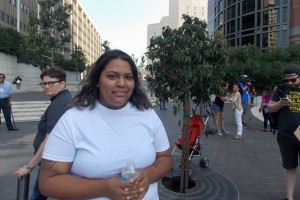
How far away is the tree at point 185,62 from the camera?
13.8 ft

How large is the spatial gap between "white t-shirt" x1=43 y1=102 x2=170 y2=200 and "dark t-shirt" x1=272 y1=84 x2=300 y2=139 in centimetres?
276

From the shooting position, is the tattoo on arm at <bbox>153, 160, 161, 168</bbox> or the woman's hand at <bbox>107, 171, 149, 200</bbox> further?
the tattoo on arm at <bbox>153, 160, 161, 168</bbox>

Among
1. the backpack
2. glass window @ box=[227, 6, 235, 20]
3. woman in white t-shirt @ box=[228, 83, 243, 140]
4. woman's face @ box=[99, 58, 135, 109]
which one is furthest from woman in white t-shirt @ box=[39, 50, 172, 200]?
glass window @ box=[227, 6, 235, 20]

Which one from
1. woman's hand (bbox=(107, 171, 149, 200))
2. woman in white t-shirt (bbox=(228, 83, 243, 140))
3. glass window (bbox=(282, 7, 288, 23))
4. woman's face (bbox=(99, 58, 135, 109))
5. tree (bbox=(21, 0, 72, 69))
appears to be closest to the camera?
woman's hand (bbox=(107, 171, 149, 200))

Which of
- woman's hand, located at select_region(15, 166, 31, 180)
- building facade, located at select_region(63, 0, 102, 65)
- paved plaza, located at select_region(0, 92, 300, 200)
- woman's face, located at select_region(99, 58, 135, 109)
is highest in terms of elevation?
building facade, located at select_region(63, 0, 102, 65)

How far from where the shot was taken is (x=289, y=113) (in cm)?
393

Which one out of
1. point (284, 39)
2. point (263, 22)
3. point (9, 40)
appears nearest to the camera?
point (9, 40)

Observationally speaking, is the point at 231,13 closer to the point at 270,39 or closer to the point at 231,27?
the point at 231,27

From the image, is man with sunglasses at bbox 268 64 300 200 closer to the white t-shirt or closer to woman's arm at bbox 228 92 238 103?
the white t-shirt

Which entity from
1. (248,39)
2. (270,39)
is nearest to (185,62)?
(270,39)

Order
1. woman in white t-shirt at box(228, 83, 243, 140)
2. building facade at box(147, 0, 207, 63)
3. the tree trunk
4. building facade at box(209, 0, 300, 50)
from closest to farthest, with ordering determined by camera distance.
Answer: the tree trunk → woman in white t-shirt at box(228, 83, 243, 140) → building facade at box(209, 0, 300, 50) → building facade at box(147, 0, 207, 63)

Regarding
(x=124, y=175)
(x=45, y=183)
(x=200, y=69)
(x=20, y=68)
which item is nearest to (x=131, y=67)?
(x=124, y=175)

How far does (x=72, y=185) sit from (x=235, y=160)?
19.4 feet

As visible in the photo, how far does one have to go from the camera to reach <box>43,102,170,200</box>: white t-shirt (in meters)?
1.57
